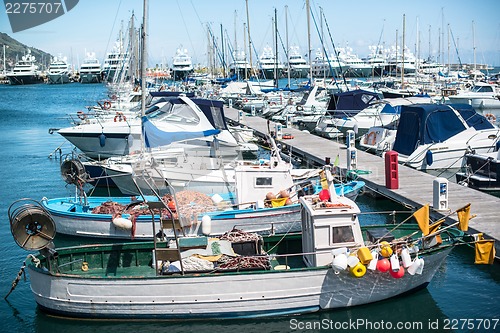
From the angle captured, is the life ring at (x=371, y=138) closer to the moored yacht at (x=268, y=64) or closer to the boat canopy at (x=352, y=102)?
the boat canopy at (x=352, y=102)

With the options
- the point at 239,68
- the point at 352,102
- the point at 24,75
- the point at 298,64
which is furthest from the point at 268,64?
the point at 352,102

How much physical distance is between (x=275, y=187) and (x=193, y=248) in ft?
16.2

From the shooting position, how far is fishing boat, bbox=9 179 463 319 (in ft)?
41.4

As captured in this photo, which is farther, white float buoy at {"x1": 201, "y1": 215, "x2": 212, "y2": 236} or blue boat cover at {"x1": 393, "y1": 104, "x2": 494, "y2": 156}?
blue boat cover at {"x1": 393, "y1": 104, "x2": 494, "y2": 156}

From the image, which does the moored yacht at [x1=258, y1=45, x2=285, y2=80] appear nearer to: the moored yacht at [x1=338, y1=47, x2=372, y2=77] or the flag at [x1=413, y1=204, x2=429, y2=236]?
the moored yacht at [x1=338, y1=47, x2=372, y2=77]

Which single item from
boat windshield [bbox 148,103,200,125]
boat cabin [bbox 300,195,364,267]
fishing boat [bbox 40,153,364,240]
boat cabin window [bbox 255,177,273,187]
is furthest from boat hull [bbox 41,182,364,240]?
boat windshield [bbox 148,103,200,125]

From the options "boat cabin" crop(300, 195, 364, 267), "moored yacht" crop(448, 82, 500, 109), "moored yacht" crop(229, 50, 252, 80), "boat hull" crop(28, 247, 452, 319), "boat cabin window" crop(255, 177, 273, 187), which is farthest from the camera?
"moored yacht" crop(229, 50, 252, 80)

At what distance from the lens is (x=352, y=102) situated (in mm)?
40250

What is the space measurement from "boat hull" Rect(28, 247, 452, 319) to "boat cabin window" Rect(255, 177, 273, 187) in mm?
5659

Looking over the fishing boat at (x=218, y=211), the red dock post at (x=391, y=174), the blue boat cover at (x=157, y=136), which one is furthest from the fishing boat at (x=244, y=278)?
the blue boat cover at (x=157, y=136)

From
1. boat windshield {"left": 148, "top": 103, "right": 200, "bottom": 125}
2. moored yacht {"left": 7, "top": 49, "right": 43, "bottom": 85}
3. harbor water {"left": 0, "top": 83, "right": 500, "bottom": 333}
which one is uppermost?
moored yacht {"left": 7, "top": 49, "right": 43, "bottom": 85}

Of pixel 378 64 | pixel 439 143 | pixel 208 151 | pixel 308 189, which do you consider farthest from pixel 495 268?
pixel 378 64

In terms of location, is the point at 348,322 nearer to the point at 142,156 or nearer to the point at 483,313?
the point at 483,313

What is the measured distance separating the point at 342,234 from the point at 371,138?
19.4 metres
